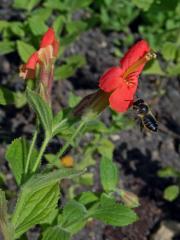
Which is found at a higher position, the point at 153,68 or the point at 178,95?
the point at 153,68

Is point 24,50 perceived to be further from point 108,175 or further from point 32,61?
point 32,61

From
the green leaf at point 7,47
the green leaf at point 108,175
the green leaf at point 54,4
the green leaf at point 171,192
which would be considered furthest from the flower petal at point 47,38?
the green leaf at point 171,192

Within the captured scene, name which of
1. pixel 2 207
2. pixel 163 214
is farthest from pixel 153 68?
pixel 2 207

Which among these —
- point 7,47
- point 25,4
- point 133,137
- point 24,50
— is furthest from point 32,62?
point 133,137

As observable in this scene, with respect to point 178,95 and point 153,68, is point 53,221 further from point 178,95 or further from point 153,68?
point 178,95

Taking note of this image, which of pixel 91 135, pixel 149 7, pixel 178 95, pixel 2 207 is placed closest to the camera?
pixel 2 207

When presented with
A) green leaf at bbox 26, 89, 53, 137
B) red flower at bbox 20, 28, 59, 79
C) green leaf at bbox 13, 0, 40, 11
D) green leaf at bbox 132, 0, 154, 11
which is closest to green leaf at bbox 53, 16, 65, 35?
green leaf at bbox 13, 0, 40, 11
